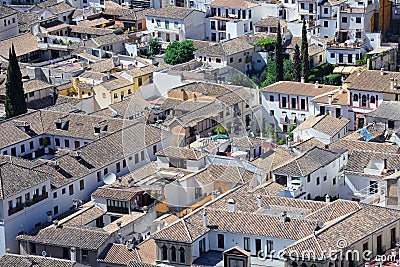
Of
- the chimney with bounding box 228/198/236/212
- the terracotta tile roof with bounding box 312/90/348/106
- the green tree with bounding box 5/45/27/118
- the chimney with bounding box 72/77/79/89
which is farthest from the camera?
the chimney with bounding box 72/77/79/89

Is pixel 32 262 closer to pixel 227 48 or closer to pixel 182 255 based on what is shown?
pixel 182 255

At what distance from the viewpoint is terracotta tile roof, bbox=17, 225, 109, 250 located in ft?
132

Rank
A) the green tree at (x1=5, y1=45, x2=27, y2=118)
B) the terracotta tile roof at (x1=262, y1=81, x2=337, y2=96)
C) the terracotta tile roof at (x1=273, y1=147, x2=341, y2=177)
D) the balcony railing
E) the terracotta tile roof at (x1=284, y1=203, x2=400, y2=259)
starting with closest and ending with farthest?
the terracotta tile roof at (x1=284, y1=203, x2=400, y2=259) → the balcony railing → the terracotta tile roof at (x1=273, y1=147, x2=341, y2=177) → the terracotta tile roof at (x1=262, y1=81, x2=337, y2=96) → the green tree at (x1=5, y1=45, x2=27, y2=118)

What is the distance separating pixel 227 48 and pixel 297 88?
588 cm

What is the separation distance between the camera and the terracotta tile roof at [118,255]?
129 feet

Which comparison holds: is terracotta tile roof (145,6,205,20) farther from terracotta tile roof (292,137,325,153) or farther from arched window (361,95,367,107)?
terracotta tile roof (292,137,325,153)

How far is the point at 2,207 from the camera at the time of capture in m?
41.9

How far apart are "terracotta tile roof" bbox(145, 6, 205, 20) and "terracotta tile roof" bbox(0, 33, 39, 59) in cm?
501

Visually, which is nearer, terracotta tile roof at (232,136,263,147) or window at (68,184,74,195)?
terracotta tile roof at (232,136,263,147)

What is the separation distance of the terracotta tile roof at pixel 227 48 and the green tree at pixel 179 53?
0.48 metres

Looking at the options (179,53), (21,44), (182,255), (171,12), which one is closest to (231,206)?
(182,255)

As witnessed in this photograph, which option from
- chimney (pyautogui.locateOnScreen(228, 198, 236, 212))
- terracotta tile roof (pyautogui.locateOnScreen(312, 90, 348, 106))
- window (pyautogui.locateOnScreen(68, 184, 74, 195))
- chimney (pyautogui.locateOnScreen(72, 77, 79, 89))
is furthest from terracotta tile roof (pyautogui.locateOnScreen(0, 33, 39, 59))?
chimney (pyautogui.locateOnScreen(228, 198, 236, 212))
